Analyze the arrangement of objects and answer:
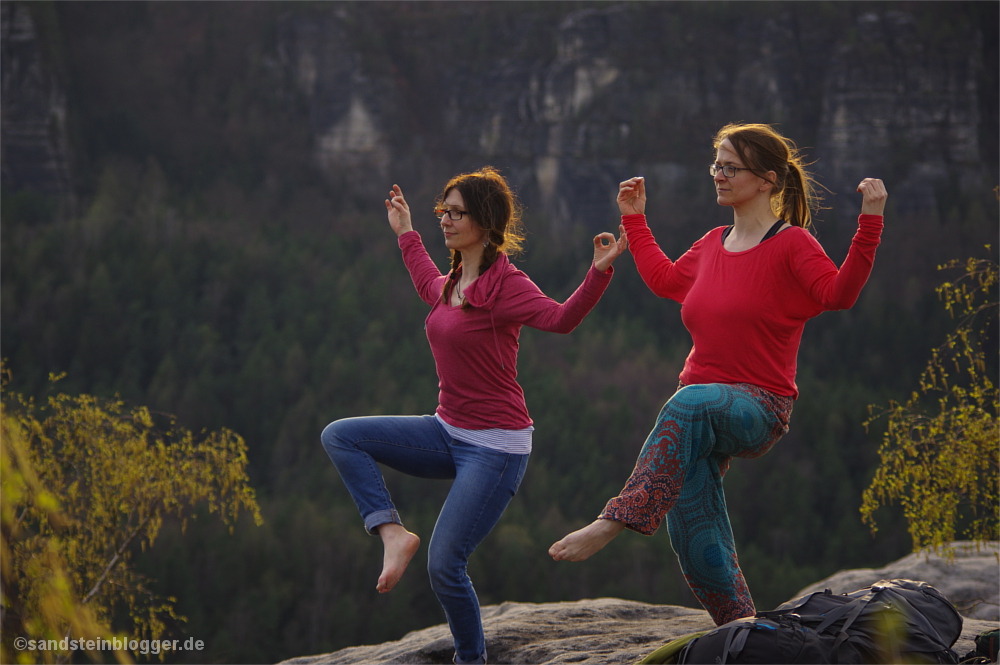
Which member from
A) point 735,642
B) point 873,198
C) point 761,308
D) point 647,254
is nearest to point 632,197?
point 647,254

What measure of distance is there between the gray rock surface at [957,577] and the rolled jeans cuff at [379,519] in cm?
481

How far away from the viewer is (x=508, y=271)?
3.85 metres

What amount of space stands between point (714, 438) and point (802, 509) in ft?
142

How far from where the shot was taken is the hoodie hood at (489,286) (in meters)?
3.76

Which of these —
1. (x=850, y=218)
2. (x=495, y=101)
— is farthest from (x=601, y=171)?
(x=850, y=218)

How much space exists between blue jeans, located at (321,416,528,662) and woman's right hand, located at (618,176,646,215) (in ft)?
3.67

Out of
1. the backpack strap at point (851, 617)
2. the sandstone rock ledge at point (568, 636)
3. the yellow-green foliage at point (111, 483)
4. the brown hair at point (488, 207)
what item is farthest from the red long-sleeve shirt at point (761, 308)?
the yellow-green foliage at point (111, 483)

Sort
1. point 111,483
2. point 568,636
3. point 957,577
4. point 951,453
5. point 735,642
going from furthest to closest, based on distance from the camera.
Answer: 1. point 111,483
2. point 957,577
3. point 951,453
4. point 568,636
5. point 735,642

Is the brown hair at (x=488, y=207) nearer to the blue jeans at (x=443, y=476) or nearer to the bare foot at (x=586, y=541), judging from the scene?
the blue jeans at (x=443, y=476)

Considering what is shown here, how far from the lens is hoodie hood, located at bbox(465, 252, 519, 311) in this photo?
3.76 meters

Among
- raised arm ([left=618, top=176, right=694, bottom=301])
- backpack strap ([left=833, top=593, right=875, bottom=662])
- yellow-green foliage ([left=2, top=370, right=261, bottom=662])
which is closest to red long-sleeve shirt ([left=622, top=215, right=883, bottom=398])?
raised arm ([left=618, top=176, right=694, bottom=301])

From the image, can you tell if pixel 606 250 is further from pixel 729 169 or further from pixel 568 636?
pixel 568 636

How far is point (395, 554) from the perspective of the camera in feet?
11.8

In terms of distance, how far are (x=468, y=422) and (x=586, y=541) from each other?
2.69 ft
